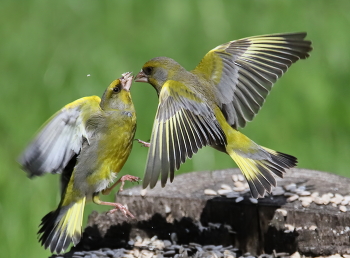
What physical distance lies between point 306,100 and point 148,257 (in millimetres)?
3432

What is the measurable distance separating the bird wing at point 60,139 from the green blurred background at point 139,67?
140 centimetres

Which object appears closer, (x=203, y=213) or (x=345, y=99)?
(x=203, y=213)

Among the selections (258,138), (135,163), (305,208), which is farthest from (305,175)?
(135,163)

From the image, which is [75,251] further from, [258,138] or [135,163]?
[258,138]

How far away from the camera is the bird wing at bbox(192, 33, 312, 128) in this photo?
598 cm

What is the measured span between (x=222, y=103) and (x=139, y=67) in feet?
→ 8.84

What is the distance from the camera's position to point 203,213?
584cm

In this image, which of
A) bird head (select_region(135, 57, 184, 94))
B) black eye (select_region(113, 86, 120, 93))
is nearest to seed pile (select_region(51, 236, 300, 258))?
black eye (select_region(113, 86, 120, 93))

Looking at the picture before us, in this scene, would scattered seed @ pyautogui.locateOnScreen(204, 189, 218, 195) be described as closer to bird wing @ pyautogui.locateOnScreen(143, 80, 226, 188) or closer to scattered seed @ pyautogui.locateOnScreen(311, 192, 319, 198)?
bird wing @ pyautogui.locateOnScreen(143, 80, 226, 188)

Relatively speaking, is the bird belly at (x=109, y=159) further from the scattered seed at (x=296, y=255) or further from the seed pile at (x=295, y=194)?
the scattered seed at (x=296, y=255)

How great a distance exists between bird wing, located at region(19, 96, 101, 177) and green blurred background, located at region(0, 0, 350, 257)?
4.59 feet

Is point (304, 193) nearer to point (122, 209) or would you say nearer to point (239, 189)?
point (239, 189)

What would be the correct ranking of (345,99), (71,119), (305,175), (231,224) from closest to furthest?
1. (71,119)
2. (231,224)
3. (305,175)
4. (345,99)

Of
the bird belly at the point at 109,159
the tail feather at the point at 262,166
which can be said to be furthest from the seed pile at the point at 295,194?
the bird belly at the point at 109,159
